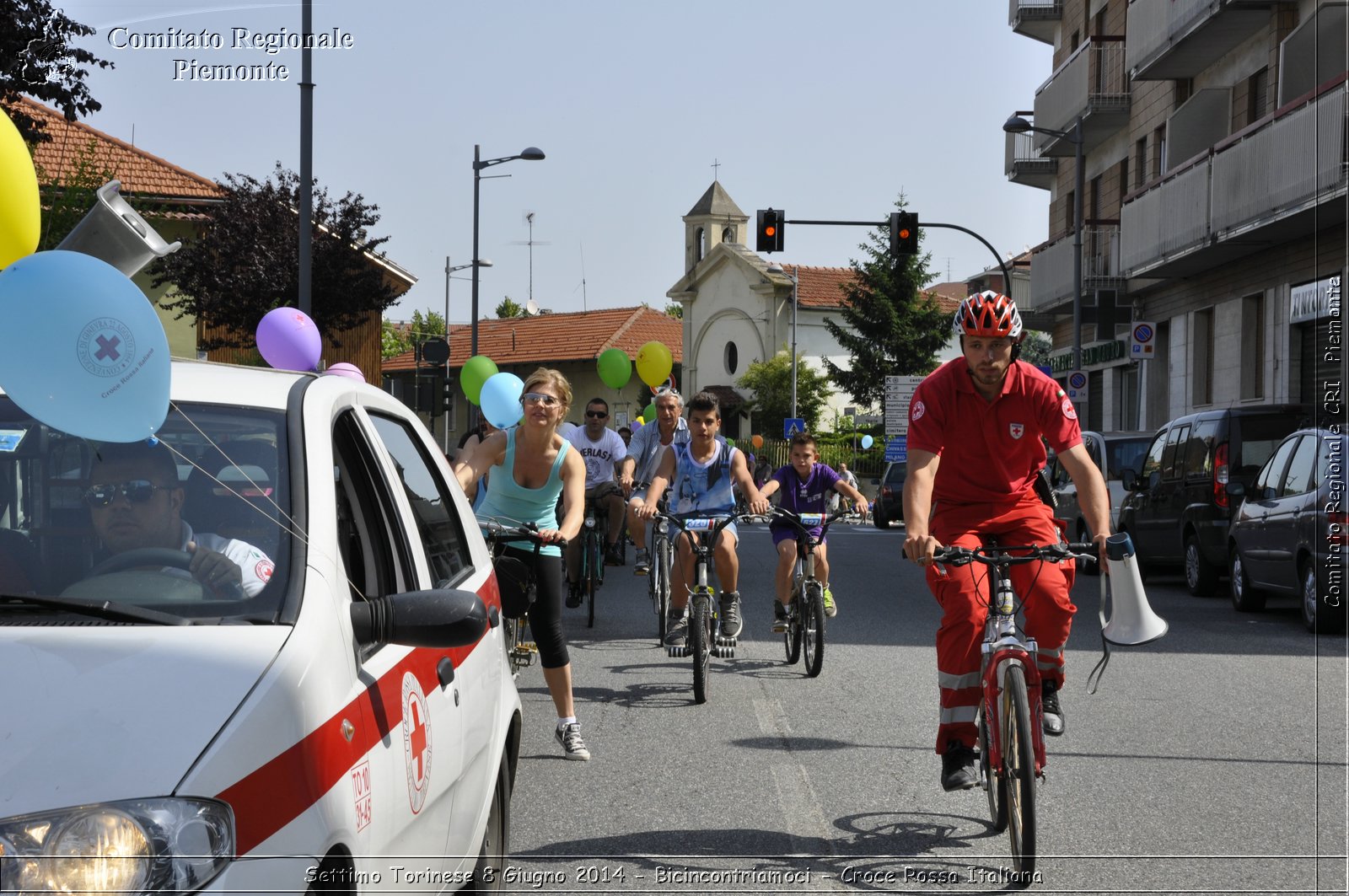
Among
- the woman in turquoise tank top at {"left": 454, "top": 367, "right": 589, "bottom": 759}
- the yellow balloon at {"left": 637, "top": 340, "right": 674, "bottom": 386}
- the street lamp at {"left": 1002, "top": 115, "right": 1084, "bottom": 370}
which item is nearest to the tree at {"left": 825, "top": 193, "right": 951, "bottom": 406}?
the street lamp at {"left": 1002, "top": 115, "right": 1084, "bottom": 370}

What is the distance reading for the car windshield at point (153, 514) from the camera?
2.88 m

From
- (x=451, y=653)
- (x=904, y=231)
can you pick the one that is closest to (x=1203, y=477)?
(x=904, y=231)

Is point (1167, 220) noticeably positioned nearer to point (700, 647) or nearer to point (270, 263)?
point (270, 263)

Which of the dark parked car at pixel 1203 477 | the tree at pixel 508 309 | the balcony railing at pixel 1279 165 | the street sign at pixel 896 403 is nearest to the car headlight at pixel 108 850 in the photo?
the dark parked car at pixel 1203 477

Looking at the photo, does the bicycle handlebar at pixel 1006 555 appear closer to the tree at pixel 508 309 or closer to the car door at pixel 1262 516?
the car door at pixel 1262 516

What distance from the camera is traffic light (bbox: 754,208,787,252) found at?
28391 millimetres

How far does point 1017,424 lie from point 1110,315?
81.3 ft

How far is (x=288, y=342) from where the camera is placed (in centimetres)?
825

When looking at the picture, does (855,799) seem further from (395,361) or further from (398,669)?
(395,361)

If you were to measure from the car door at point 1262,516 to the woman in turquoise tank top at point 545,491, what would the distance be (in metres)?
8.19

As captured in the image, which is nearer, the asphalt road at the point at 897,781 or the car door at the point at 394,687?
the car door at the point at 394,687

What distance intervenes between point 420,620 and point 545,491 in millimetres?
4689

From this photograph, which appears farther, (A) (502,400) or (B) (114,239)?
(A) (502,400)

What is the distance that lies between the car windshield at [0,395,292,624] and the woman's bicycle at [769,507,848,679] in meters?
6.83
